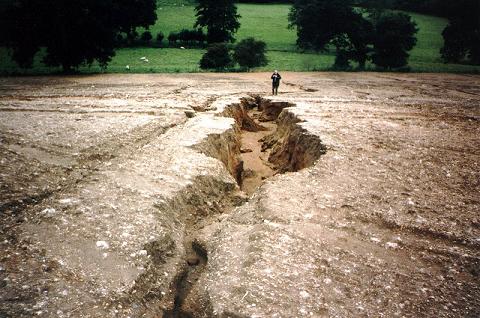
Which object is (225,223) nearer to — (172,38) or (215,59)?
(215,59)

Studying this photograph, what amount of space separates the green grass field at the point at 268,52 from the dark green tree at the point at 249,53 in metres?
0.89

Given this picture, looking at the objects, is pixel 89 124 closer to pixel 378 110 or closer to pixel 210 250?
pixel 210 250

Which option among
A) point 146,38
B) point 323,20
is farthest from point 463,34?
point 146,38

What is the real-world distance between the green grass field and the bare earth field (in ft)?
60.4

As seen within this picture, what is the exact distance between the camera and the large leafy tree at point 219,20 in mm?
40688

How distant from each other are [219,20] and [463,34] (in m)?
24.6

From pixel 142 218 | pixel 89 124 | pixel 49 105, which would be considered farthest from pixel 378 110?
pixel 49 105

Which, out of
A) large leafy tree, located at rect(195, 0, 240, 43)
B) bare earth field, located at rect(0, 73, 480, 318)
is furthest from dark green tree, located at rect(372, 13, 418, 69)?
bare earth field, located at rect(0, 73, 480, 318)

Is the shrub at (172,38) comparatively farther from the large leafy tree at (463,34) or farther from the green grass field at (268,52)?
the large leafy tree at (463,34)

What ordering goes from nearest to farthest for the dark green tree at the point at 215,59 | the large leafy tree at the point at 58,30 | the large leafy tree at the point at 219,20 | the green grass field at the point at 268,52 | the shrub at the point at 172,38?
the large leafy tree at the point at 58,30 → the dark green tree at the point at 215,59 → the green grass field at the point at 268,52 → the large leafy tree at the point at 219,20 → the shrub at the point at 172,38

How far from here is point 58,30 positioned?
20.4 m

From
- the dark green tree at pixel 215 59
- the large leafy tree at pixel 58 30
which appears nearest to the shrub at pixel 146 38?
the dark green tree at pixel 215 59

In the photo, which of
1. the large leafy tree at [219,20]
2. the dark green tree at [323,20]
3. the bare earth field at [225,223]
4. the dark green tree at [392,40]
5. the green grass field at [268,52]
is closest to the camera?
the bare earth field at [225,223]

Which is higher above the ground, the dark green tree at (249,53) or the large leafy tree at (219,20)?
the large leafy tree at (219,20)
